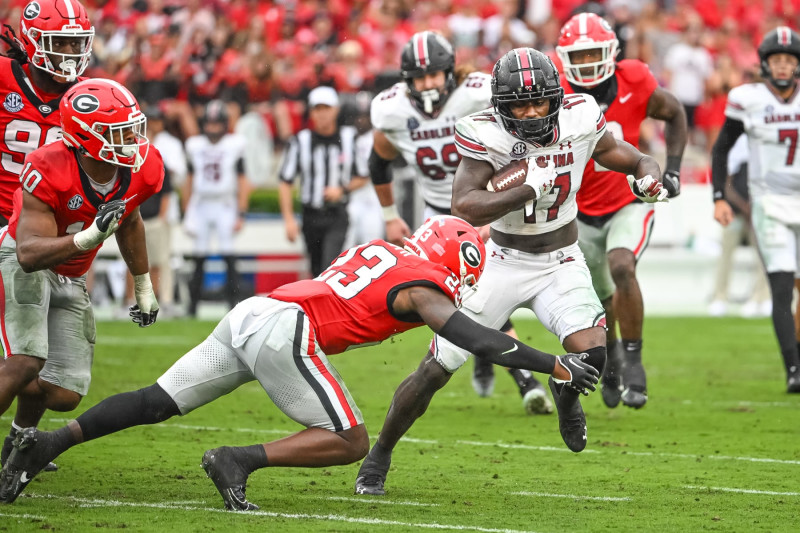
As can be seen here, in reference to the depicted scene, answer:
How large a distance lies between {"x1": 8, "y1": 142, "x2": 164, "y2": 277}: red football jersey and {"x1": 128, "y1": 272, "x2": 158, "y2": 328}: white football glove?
316mm

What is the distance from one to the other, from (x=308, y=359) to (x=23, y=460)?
120cm

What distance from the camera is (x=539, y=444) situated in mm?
6684

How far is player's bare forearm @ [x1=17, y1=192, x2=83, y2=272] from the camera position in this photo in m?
4.92

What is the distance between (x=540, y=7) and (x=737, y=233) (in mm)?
5424

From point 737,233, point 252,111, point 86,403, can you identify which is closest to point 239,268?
point 252,111

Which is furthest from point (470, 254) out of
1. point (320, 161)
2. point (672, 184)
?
point (320, 161)

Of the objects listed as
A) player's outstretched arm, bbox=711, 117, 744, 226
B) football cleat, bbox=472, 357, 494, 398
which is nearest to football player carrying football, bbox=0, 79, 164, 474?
football cleat, bbox=472, 357, 494, 398

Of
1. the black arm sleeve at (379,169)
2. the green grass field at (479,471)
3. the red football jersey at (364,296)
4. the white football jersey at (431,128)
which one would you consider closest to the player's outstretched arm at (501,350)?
the red football jersey at (364,296)

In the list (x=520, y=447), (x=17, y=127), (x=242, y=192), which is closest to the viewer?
(x=17, y=127)

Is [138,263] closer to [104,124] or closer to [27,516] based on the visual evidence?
[104,124]

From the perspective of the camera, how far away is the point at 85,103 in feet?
16.8

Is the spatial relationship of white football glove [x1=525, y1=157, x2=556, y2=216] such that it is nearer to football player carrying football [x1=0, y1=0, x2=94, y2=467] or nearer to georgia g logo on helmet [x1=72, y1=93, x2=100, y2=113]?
georgia g logo on helmet [x1=72, y1=93, x2=100, y2=113]

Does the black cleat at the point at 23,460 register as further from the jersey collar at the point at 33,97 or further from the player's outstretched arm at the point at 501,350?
the jersey collar at the point at 33,97

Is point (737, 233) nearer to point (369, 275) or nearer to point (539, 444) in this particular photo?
point (539, 444)
